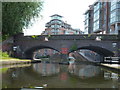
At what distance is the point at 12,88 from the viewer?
895 cm

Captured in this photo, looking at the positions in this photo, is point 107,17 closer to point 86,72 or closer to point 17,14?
point 17,14

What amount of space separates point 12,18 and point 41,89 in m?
23.3

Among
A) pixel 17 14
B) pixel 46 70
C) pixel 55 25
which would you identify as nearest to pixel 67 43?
pixel 17 14

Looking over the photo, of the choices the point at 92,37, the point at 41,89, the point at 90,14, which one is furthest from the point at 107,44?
the point at 90,14

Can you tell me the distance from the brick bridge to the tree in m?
5.92

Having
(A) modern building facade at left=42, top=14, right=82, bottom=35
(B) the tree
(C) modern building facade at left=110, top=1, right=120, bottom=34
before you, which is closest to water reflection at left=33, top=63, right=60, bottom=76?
(B) the tree

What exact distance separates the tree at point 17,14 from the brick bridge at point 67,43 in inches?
233

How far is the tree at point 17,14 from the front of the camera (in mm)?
30031

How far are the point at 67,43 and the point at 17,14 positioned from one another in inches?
481

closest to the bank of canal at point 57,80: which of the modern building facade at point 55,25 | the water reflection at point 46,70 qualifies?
the water reflection at point 46,70

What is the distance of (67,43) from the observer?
1508 inches

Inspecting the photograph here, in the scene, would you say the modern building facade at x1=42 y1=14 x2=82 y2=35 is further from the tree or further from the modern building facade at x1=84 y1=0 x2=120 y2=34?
the tree

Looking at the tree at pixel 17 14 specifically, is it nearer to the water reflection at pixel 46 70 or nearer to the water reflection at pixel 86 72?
the water reflection at pixel 46 70

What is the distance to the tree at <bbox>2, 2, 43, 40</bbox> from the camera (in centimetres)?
3003
